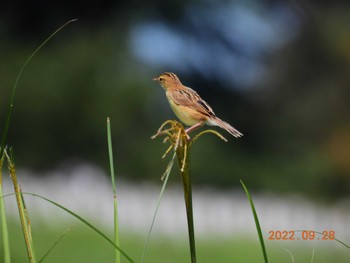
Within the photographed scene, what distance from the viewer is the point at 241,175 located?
2253 centimetres

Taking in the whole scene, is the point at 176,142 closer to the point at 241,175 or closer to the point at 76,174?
the point at 76,174

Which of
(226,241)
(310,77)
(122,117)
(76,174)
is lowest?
(226,241)

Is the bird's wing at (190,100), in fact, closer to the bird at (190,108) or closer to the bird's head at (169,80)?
the bird at (190,108)

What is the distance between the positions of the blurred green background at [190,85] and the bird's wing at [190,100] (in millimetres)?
17301

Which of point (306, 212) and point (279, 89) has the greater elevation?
point (279, 89)

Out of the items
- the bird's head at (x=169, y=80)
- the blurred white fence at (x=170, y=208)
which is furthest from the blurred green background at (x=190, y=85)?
the bird's head at (x=169, y=80)

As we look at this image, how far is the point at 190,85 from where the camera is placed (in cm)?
2188

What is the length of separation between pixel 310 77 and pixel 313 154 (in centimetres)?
250

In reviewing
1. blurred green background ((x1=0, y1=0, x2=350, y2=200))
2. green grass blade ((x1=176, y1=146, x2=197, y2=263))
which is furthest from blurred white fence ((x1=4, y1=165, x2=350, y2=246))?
green grass blade ((x1=176, y1=146, x2=197, y2=263))

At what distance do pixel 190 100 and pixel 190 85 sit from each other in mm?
18706

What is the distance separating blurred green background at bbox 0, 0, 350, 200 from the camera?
70.1ft

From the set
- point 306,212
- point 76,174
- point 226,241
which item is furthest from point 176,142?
point 76,174

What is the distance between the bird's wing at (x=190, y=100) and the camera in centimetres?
310

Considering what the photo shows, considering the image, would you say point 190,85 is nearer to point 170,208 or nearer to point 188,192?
point 170,208
